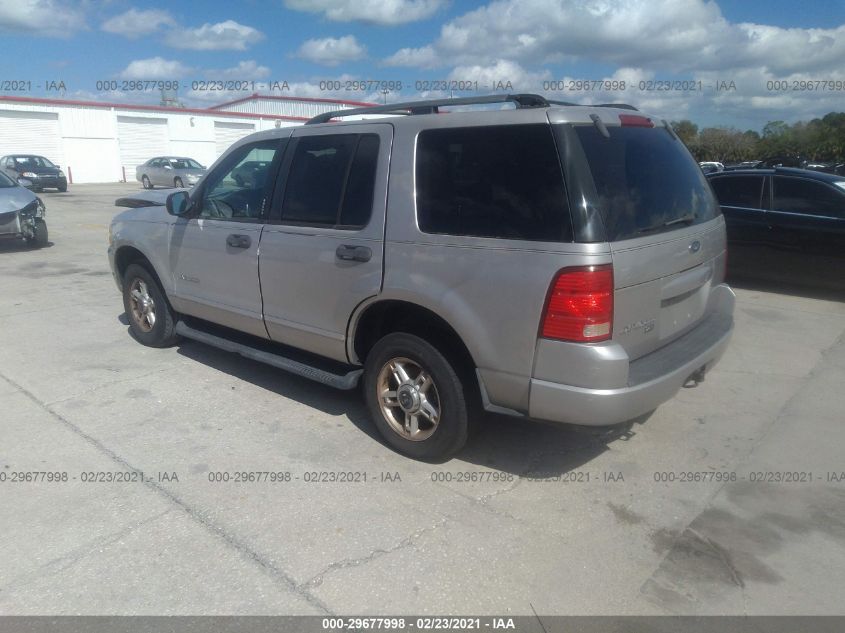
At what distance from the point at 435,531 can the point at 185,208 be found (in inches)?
129

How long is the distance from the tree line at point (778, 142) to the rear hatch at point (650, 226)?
914 inches

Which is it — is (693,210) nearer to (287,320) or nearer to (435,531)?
(435,531)

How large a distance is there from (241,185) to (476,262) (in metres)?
2.34

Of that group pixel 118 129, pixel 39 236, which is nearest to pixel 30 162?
pixel 118 129

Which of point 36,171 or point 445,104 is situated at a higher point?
point 36,171

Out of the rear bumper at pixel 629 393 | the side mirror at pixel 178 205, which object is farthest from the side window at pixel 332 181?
the rear bumper at pixel 629 393

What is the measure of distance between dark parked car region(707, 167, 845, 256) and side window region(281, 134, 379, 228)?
249 inches

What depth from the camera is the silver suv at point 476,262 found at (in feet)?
10.6

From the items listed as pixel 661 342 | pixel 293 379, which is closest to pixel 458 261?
pixel 661 342

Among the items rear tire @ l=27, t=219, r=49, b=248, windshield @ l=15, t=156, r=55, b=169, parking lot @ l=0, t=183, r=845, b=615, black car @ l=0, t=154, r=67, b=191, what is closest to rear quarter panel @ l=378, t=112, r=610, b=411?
parking lot @ l=0, t=183, r=845, b=615

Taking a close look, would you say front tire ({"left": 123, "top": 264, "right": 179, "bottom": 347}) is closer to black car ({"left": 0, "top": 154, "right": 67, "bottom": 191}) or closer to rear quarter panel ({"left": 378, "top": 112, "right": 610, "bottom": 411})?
rear quarter panel ({"left": 378, "top": 112, "right": 610, "bottom": 411})

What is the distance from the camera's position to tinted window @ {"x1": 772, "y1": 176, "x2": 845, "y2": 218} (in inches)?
313

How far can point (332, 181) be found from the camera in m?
4.30

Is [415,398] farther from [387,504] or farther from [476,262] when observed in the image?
[476,262]
